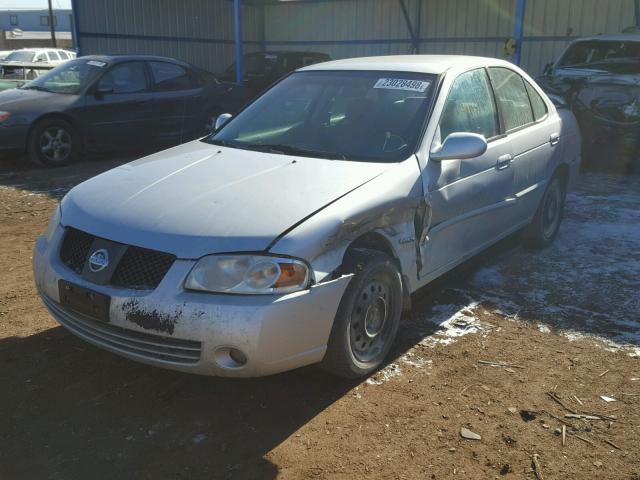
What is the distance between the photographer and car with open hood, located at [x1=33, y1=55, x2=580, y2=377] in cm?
267

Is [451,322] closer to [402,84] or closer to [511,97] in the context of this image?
[402,84]

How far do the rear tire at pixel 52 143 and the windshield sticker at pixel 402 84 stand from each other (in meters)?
6.17

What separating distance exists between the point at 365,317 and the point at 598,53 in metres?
8.72

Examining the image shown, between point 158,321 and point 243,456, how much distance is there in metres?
0.67

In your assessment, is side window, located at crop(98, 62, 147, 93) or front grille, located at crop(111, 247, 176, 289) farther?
side window, located at crop(98, 62, 147, 93)

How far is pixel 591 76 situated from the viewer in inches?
357

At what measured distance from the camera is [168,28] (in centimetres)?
1717

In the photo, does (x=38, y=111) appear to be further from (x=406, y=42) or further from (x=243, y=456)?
(x=406, y=42)

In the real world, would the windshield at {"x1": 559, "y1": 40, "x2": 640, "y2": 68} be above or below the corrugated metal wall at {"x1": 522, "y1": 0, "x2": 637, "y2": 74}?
below

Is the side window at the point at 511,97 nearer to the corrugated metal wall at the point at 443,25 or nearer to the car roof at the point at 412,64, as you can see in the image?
the car roof at the point at 412,64

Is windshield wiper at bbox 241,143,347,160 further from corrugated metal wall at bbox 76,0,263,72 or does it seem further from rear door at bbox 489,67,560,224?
corrugated metal wall at bbox 76,0,263,72

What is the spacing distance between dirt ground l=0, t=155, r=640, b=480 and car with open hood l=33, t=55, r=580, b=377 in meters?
0.30

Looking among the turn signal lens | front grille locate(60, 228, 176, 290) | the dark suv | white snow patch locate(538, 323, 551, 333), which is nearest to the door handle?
white snow patch locate(538, 323, 551, 333)

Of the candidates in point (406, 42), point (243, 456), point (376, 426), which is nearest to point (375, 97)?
point (376, 426)
